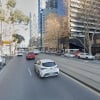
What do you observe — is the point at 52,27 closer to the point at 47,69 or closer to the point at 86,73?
the point at 86,73

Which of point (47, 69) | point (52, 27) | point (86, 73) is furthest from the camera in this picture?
point (52, 27)

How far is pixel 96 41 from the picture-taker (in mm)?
82500

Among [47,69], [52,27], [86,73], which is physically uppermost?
[52,27]

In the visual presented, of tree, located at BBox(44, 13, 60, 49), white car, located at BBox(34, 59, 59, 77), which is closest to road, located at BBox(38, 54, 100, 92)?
white car, located at BBox(34, 59, 59, 77)

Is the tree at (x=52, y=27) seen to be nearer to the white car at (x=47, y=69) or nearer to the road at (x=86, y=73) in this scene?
the road at (x=86, y=73)

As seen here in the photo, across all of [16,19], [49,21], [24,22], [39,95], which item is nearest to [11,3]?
[16,19]

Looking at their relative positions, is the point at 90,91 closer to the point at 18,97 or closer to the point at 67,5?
the point at 18,97

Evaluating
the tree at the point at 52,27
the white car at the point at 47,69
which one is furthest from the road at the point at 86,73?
the tree at the point at 52,27

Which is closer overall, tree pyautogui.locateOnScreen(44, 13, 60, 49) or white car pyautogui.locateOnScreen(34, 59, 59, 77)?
white car pyautogui.locateOnScreen(34, 59, 59, 77)

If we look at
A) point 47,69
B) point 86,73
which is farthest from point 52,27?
point 47,69

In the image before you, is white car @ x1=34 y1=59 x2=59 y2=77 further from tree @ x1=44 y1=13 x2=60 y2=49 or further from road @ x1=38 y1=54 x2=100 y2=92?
tree @ x1=44 y1=13 x2=60 y2=49

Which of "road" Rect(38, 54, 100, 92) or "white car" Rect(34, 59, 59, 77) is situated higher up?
"white car" Rect(34, 59, 59, 77)

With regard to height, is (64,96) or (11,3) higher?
Result: (11,3)

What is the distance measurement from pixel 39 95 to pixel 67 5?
5227cm
